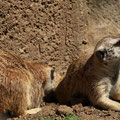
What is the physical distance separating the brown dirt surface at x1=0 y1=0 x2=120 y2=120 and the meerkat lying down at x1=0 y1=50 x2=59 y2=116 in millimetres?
169

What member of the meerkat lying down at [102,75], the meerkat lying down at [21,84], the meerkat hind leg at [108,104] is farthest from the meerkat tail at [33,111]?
Result: the meerkat hind leg at [108,104]

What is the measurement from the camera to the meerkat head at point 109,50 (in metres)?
→ 4.64

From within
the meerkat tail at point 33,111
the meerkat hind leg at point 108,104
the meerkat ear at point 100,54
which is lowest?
the meerkat tail at point 33,111

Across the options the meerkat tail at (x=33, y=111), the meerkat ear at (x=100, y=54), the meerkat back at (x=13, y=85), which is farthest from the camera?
the meerkat tail at (x=33, y=111)

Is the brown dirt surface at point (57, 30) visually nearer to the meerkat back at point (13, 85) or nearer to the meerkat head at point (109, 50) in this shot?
the meerkat back at point (13, 85)

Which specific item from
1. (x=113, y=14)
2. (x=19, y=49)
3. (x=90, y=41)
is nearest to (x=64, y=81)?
(x=19, y=49)

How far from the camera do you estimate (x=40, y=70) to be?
16.9 feet

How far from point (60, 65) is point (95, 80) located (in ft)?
4.32

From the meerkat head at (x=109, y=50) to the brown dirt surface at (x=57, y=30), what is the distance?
670mm

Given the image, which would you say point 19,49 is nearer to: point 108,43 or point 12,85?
point 12,85

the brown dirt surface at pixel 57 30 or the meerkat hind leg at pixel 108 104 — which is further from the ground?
the brown dirt surface at pixel 57 30

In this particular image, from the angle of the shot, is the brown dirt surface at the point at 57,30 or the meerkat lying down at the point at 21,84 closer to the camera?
the meerkat lying down at the point at 21,84

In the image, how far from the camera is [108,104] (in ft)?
15.3

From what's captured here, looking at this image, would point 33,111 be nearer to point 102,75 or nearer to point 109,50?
point 102,75
